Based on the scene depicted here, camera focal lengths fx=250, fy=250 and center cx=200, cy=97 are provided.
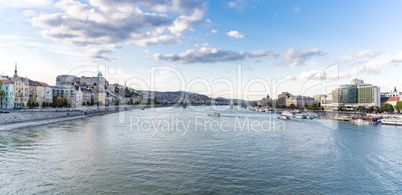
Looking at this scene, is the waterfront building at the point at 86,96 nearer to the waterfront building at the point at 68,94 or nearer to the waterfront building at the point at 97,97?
the waterfront building at the point at 97,97

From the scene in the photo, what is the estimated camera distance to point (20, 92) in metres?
39.8

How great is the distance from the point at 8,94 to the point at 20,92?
2.95 m

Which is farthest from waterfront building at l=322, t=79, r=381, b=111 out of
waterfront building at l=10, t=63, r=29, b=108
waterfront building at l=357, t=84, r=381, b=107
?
waterfront building at l=10, t=63, r=29, b=108

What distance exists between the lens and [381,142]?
19094 mm

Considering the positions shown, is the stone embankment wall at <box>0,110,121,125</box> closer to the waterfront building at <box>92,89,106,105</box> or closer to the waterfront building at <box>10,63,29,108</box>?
the waterfront building at <box>10,63,29,108</box>

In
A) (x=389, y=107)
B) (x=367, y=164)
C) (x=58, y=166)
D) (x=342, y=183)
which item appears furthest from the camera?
(x=389, y=107)

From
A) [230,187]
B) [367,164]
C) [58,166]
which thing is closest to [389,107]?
[367,164]

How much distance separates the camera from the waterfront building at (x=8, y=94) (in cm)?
3634

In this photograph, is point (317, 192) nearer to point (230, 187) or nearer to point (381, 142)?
point (230, 187)

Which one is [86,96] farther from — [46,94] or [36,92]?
[36,92]

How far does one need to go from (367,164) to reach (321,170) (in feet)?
10.6

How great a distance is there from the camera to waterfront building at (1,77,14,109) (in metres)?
36.3

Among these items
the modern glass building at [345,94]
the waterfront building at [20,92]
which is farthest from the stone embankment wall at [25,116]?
the modern glass building at [345,94]

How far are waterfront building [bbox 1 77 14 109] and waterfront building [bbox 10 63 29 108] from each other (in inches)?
32.2
